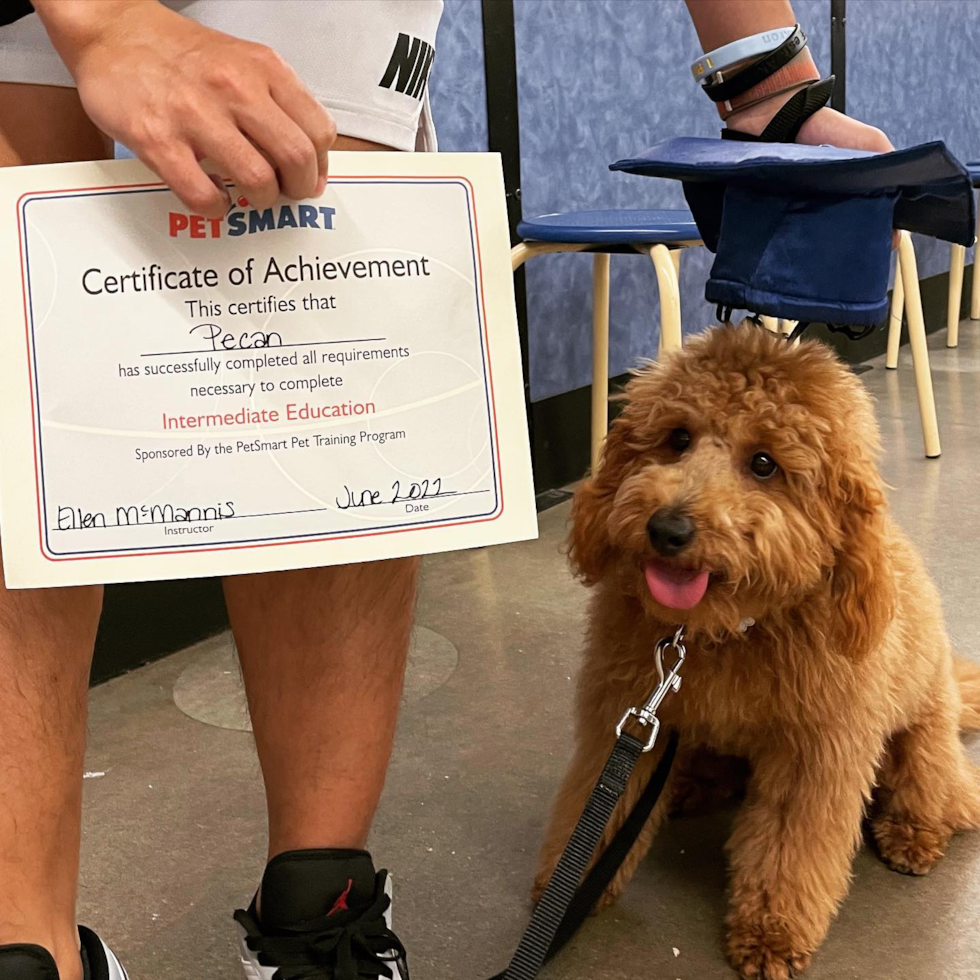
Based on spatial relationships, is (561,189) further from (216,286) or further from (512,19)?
(216,286)

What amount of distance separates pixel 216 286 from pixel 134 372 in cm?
7

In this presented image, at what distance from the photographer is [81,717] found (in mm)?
811

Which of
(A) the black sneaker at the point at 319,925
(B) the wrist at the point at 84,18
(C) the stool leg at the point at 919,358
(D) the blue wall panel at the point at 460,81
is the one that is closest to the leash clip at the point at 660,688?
(A) the black sneaker at the point at 319,925

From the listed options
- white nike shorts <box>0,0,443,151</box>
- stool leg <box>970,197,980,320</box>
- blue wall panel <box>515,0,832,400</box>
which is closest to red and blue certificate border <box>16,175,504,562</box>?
white nike shorts <box>0,0,443,151</box>

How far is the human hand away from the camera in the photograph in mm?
595

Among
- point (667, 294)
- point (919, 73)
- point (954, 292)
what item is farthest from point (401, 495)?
point (919, 73)

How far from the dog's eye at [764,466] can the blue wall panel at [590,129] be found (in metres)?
1.48

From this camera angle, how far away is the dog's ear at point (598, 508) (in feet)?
3.53

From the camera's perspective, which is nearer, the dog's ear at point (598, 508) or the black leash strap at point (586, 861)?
the black leash strap at point (586, 861)

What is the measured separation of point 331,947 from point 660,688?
33cm

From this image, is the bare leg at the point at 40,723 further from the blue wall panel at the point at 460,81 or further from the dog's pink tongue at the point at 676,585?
the blue wall panel at the point at 460,81

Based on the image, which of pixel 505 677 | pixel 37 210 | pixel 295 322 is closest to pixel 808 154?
pixel 295 322

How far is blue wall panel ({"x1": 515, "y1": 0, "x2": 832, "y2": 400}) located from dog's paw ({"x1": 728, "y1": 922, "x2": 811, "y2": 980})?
1536 millimetres

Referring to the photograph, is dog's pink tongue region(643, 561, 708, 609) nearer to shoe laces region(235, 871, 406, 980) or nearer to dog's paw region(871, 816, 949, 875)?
shoe laces region(235, 871, 406, 980)
